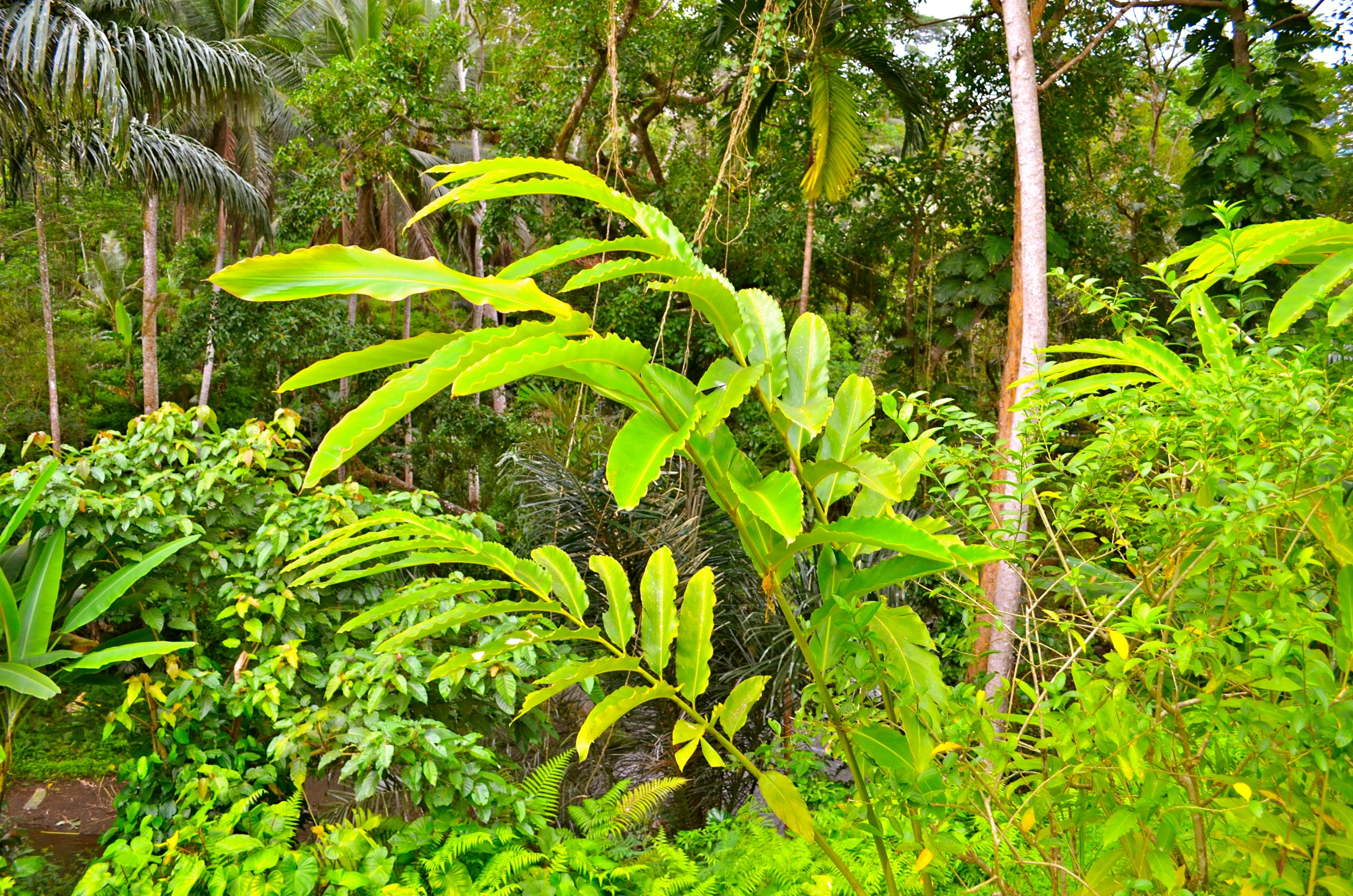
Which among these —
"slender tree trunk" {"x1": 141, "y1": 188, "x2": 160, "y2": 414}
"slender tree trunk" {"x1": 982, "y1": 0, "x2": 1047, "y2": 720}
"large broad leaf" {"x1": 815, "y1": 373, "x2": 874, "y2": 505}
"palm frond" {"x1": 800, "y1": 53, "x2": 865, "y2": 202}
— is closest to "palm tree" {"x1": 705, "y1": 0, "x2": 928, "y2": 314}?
"palm frond" {"x1": 800, "y1": 53, "x2": 865, "y2": 202}

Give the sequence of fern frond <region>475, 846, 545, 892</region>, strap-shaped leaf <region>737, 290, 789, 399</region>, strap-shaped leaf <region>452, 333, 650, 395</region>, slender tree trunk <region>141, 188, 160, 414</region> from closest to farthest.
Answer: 1. strap-shaped leaf <region>452, 333, 650, 395</region>
2. strap-shaped leaf <region>737, 290, 789, 399</region>
3. fern frond <region>475, 846, 545, 892</region>
4. slender tree trunk <region>141, 188, 160, 414</region>

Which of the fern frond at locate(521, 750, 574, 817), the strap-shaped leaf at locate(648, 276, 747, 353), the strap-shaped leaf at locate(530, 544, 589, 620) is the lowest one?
the fern frond at locate(521, 750, 574, 817)

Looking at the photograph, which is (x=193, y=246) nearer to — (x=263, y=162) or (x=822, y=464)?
(x=263, y=162)

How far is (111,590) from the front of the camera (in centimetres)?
245

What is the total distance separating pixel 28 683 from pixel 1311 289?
9.59 ft

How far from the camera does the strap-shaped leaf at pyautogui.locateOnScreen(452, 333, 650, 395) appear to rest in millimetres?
687

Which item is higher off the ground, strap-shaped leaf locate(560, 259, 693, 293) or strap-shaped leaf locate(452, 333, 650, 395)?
strap-shaped leaf locate(560, 259, 693, 293)

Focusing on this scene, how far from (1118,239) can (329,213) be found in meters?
7.60

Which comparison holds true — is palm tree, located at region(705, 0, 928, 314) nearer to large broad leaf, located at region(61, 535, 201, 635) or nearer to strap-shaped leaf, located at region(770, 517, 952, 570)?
large broad leaf, located at region(61, 535, 201, 635)

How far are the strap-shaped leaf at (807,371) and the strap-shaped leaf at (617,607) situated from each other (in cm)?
38

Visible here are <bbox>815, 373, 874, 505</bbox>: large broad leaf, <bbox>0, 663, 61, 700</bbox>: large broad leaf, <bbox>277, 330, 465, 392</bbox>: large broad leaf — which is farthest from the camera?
<bbox>0, 663, 61, 700</bbox>: large broad leaf

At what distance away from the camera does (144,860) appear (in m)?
1.99

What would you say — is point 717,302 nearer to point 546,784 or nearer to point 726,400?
point 726,400

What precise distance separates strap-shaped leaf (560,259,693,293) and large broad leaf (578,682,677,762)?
0.57 m
